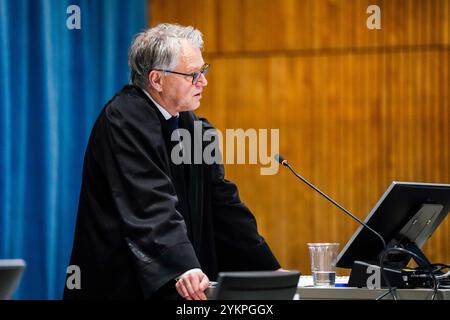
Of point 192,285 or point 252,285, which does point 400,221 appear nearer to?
point 192,285

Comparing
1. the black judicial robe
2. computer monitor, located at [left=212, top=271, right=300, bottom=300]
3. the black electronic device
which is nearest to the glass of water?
the black electronic device

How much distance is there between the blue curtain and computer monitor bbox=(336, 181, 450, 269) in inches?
71.7

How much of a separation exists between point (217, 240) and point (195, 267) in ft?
1.86

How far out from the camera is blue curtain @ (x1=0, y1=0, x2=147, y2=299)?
12.1 feet

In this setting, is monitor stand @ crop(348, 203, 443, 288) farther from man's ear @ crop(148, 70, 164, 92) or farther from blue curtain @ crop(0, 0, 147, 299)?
blue curtain @ crop(0, 0, 147, 299)

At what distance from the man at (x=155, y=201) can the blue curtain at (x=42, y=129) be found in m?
1.26

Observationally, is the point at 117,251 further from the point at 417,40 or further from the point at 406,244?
the point at 417,40

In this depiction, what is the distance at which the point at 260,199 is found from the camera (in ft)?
15.7

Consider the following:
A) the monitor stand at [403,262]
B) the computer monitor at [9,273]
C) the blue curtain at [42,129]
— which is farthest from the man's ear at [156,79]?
the computer monitor at [9,273]

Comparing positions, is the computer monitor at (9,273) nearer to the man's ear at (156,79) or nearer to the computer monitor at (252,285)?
the computer monitor at (252,285)

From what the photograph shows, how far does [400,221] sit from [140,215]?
0.84m

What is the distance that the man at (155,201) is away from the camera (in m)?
2.26

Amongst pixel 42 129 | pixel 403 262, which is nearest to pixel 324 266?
pixel 403 262

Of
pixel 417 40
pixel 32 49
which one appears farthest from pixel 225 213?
pixel 417 40
